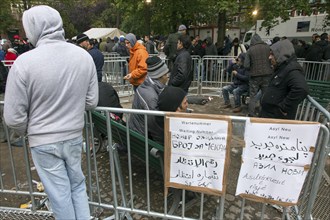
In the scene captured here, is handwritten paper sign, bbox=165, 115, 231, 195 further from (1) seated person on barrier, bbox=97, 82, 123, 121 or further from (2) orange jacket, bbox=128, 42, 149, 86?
(2) orange jacket, bbox=128, 42, 149, 86

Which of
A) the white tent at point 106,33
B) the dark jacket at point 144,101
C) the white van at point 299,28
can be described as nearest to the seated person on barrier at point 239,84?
the dark jacket at point 144,101

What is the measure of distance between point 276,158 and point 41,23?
6.79 feet

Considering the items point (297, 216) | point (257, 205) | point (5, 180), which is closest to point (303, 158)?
point (297, 216)

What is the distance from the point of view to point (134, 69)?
528 cm

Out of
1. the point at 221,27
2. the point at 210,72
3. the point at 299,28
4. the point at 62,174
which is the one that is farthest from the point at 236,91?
the point at 299,28

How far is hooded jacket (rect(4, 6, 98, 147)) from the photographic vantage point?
1854mm

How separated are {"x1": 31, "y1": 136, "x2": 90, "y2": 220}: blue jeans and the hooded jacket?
3.3 inches

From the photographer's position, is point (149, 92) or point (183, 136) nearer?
point (183, 136)

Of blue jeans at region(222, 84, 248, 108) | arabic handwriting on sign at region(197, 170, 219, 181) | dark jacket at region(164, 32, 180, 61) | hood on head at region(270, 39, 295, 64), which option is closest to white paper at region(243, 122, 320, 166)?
arabic handwriting on sign at region(197, 170, 219, 181)

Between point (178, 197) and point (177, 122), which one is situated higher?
point (177, 122)

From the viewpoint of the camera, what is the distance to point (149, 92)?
340cm

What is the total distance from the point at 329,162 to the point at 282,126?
2.92m

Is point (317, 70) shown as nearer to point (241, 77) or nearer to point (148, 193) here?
point (241, 77)

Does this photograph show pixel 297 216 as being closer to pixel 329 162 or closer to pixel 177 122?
pixel 177 122
